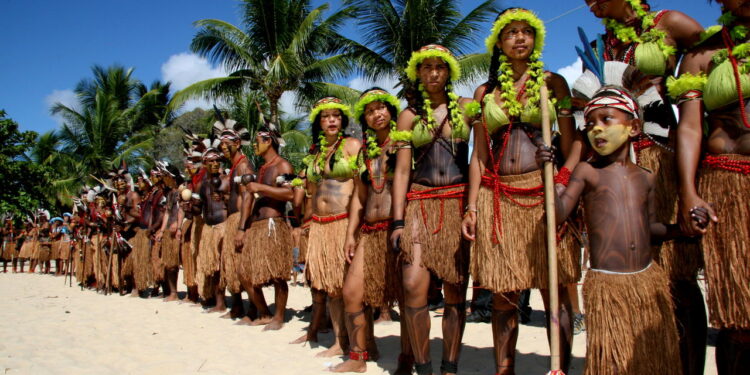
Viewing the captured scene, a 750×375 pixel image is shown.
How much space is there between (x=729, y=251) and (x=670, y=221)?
42 centimetres

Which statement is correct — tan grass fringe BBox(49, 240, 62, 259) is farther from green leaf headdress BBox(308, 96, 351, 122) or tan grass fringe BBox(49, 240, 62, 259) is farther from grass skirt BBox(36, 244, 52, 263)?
green leaf headdress BBox(308, 96, 351, 122)

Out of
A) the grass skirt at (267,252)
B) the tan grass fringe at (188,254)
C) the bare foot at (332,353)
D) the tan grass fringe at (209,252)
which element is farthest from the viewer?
the tan grass fringe at (188,254)

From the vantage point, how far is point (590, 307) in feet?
8.20

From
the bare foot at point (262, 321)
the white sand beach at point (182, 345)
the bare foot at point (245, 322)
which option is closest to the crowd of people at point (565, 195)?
the white sand beach at point (182, 345)

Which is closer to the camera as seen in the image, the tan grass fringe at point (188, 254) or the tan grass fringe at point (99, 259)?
the tan grass fringe at point (188, 254)

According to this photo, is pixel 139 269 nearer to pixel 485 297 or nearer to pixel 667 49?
pixel 485 297

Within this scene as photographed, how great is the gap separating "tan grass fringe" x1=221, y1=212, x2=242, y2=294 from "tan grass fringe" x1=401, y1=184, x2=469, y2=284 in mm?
3315

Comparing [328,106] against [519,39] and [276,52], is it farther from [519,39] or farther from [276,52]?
[276,52]

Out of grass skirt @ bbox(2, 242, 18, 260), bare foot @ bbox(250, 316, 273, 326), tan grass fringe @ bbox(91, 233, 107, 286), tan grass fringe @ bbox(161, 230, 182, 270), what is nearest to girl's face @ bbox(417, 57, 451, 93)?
bare foot @ bbox(250, 316, 273, 326)

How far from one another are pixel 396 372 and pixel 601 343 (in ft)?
5.85

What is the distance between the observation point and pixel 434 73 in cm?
370

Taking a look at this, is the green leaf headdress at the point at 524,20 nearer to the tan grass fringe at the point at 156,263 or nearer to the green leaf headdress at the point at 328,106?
the green leaf headdress at the point at 328,106

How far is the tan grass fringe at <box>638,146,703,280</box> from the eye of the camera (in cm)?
274

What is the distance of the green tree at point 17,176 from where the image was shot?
22.1 metres
